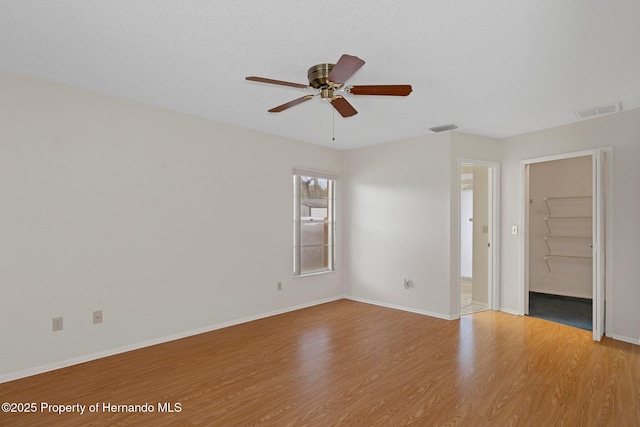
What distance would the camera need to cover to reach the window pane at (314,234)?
524 cm

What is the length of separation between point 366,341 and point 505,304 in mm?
2381

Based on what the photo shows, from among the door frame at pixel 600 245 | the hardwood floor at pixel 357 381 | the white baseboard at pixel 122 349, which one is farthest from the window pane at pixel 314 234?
the door frame at pixel 600 245

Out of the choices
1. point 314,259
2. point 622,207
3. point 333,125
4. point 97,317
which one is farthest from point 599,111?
point 97,317

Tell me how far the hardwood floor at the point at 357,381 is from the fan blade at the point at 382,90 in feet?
7.10

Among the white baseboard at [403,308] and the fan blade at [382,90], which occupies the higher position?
the fan blade at [382,90]

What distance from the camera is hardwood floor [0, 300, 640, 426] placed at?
2.35m

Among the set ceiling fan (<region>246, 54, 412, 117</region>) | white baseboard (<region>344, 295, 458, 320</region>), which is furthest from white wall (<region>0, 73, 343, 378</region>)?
ceiling fan (<region>246, 54, 412, 117</region>)

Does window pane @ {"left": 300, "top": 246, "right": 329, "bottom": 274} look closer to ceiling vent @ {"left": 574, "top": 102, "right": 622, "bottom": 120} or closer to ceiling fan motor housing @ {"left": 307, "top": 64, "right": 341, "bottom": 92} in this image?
ceiling fan motor housing @ {"left": 307, "top": 64, "right": 341, "bottom": 92}

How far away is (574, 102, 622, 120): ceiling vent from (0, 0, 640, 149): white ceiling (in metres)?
0.12

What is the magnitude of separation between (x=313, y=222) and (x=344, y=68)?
11.4 ft

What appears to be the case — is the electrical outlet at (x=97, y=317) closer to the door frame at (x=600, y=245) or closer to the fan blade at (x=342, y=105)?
the fan blade at (x=342, y=105)

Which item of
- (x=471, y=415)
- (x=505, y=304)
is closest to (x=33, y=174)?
(x=471, y=415)

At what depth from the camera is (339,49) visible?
7.86 feet

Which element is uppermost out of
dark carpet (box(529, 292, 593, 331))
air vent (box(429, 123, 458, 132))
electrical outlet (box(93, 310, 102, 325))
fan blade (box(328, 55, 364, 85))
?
air vent (box(429, 123, 458, 132))
